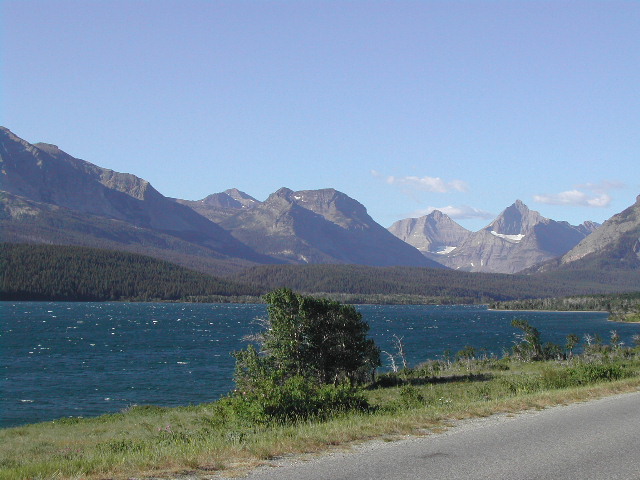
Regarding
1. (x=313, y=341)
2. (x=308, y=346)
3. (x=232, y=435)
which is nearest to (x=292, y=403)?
(x=232, y=435)

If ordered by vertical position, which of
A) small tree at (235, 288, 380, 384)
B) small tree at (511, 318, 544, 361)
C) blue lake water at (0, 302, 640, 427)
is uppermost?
small tree at (235, 288, 380, 384)

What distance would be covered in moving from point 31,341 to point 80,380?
51.4 meters

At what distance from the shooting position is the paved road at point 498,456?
12.3 m

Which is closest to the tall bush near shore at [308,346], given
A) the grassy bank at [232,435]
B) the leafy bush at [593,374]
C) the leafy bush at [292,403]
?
the grassy bank at [232,435]

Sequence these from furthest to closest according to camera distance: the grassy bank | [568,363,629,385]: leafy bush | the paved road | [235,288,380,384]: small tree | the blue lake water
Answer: the blue lake water
[235,288,380,384]: small tree
[568,363,629,385]: leafy bush
the grassy bank
the paved road

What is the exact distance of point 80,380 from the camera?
76.8m

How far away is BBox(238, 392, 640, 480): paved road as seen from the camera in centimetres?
1231

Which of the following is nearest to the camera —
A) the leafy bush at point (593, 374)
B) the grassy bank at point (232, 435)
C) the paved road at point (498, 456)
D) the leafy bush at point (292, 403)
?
the paved road at point (498, 456)

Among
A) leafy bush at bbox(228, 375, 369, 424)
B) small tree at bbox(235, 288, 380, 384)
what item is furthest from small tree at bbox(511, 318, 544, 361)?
leafy bush at bbox(228, 375, 369, 424)

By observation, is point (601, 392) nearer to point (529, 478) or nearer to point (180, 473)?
point (529, 478)

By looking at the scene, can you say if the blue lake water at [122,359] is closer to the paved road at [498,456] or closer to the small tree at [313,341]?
the small tree at [313,341]

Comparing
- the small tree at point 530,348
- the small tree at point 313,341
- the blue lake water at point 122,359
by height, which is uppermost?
the small tree at point 313,341

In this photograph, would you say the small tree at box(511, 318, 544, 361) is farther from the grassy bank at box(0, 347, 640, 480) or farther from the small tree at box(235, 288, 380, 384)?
the grassy bank at box(0, 347, 640, 480)

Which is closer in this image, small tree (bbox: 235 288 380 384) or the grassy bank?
the grassy bank
